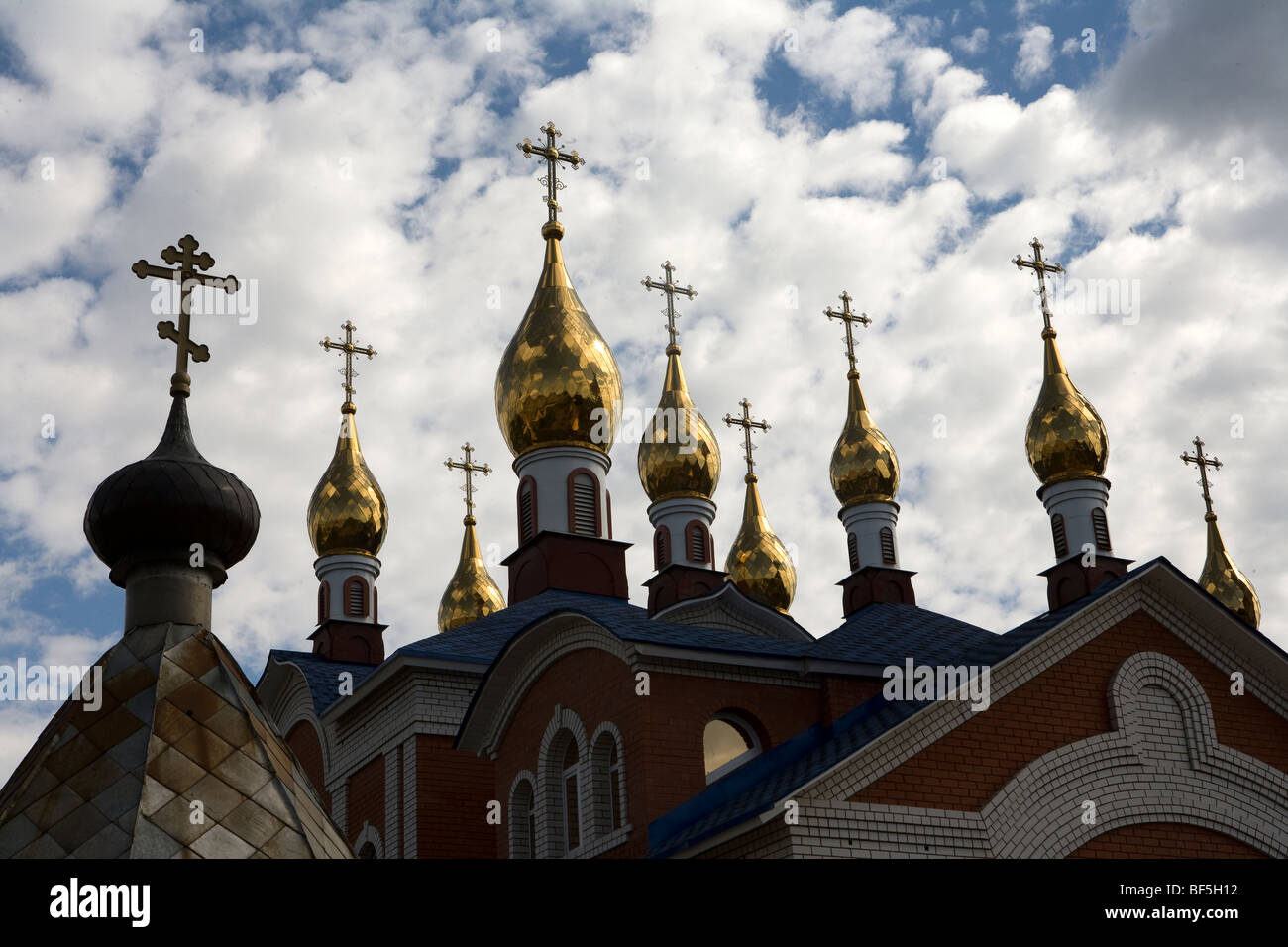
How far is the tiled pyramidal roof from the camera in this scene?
255 inches

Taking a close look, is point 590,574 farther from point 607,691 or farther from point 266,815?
point 266,815

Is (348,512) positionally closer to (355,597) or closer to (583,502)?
(355,597)

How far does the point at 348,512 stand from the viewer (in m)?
23.8

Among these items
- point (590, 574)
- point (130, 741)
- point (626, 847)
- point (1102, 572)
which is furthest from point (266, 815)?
point (1102, 572)

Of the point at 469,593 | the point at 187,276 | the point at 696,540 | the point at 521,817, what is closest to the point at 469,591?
the point at 469,593

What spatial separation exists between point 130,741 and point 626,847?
267 inches

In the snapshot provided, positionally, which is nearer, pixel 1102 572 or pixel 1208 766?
pixel 1208 766

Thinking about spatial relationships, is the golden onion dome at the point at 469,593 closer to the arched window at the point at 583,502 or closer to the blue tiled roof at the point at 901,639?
the arched window at the point at 583,502

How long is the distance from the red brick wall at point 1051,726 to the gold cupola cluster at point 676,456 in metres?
11.0

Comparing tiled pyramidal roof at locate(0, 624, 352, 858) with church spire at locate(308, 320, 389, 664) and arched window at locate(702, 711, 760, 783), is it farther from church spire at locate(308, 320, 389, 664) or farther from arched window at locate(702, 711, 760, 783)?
church spire at locate(308, 320, 389, 664)

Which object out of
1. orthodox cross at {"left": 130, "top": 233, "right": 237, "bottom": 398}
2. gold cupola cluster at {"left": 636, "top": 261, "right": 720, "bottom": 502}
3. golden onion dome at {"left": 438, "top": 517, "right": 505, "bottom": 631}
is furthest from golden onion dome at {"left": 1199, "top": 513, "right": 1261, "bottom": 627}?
orthodox cross at {"left": 130, "top": 233, "right": 237, "bottom": 398}

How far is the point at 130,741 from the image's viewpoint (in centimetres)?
684

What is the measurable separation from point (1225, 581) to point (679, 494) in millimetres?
10368

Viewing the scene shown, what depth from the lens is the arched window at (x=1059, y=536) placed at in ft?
69.7
